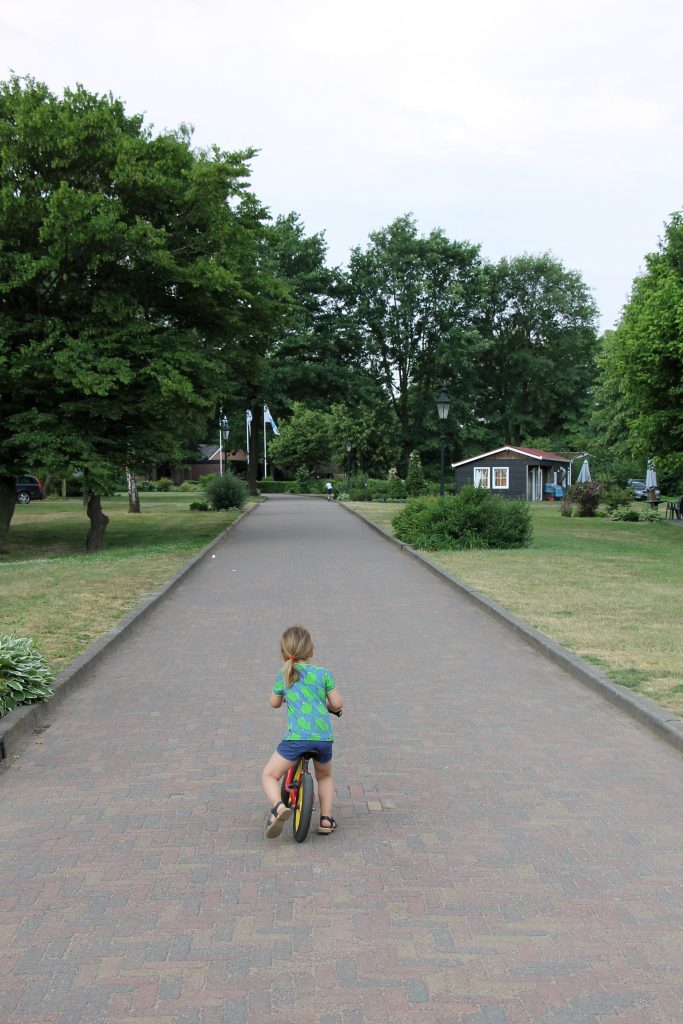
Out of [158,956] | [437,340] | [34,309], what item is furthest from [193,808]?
[437,340]

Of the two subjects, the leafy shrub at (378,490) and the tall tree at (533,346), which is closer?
the leafy shrub at (378,490)

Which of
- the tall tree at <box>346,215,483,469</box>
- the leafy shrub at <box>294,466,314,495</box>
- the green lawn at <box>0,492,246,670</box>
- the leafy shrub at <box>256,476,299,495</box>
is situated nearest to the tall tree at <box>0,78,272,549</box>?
the green lawn at <box>0,492,246,670</box>

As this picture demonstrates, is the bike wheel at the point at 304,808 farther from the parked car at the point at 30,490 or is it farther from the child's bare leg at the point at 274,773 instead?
the parked car at the point at 30,490

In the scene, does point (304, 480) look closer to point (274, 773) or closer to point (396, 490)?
point (396, 490)

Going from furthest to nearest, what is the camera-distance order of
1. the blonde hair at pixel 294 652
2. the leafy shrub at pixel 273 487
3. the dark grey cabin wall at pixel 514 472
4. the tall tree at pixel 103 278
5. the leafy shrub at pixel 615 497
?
the leafy shrub at pixel 273 487 → the dark grey cabin wall at pixel 514 472 → the leafy shrub at pixel 615 497 → the tall tree at pixel 103 278 → the blonde hair at pixel 294 652

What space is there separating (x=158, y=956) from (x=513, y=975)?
1.29 metres

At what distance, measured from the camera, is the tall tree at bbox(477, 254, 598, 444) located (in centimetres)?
7362

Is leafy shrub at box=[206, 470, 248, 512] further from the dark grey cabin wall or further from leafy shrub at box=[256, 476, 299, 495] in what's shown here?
leafy shrub at box=[256, 476, 299, 495]

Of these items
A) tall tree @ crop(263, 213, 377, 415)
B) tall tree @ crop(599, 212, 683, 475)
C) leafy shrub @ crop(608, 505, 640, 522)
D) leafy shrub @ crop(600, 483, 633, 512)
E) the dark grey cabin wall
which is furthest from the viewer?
the dark grey cabin wall

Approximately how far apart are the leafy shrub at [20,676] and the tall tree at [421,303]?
187ft

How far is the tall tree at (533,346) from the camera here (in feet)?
242

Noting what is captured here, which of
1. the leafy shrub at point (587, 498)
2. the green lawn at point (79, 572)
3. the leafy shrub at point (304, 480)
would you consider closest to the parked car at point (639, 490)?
the leafy shrub at point (587, 498)

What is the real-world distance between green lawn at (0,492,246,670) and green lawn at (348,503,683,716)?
16.5 feet

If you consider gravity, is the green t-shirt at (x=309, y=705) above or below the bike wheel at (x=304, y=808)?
above
